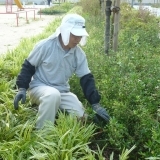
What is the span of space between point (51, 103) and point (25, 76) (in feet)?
1.54

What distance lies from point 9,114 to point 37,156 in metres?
0.95

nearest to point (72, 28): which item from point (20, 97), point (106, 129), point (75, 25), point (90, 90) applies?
point (75, 25)

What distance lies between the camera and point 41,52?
3426mm

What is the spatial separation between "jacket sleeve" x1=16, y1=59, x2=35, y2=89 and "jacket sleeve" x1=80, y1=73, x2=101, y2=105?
570 millimetres

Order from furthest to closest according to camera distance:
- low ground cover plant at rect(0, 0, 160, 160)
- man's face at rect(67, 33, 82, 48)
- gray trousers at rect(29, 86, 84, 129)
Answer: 1. man's face at rect(67, 33, 82, 48)
2. gray trousers at rect(29, 86, 84, 129)
3. low ground cover plant at rect(0, 0, 160, 160)

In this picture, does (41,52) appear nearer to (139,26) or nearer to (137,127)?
(137,127)

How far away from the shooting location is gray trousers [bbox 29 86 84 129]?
3.16 meters

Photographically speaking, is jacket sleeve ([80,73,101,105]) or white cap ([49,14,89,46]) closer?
white cap ([49,14,89,46])

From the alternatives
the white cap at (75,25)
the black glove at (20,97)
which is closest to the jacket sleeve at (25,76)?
the black glove at (20,97)

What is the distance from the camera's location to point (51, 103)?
3.17m

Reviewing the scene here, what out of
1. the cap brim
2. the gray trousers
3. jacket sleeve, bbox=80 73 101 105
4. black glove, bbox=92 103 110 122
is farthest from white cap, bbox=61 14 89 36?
black glove, bbox=92 103 110 122

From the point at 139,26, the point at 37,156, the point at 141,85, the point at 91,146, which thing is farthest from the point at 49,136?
the point at 139,26

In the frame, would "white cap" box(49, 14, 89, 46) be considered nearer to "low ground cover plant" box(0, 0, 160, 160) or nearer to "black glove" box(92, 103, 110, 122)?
"low ground cover plant" box(0, 0, 160, 160)

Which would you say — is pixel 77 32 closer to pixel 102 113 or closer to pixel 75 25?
pixel 75 25
